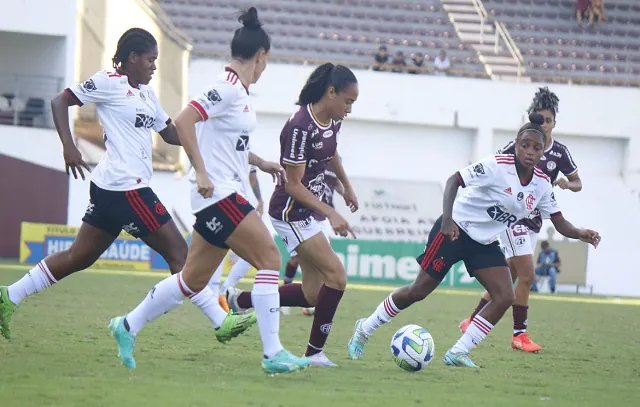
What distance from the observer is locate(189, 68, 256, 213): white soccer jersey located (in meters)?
6.73

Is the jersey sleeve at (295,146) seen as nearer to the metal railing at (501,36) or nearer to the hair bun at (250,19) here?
the hair bun at (250,19)

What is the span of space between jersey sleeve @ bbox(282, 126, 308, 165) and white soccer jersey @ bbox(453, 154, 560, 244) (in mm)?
1349

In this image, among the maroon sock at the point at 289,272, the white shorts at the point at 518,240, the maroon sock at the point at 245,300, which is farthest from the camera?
the maroon sock at the point at 289,272

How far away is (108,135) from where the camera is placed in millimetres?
7941

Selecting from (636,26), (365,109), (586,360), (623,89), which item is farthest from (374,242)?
(586,360)

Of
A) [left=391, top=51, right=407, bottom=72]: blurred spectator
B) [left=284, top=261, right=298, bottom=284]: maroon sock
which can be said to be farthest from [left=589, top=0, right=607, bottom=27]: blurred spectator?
[left=284, top=261, right=298, bottom=284]: maroon sock

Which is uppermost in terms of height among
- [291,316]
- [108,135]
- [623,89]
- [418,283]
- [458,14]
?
[458,14]

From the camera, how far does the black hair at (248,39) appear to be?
6.91m

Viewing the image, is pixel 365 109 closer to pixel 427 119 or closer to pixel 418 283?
pixel 427 119

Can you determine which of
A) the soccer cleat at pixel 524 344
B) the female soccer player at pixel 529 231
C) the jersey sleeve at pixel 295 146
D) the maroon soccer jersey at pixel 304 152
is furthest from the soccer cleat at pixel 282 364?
the female soccer player at pixel 529 231

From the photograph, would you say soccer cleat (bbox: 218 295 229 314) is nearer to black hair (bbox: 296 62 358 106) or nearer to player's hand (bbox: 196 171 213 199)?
black hair (bbox: 296 62 358 106)

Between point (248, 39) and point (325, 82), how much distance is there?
2.91ft

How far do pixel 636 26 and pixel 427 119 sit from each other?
7731mm

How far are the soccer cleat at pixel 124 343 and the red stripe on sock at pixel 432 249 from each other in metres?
2.49
